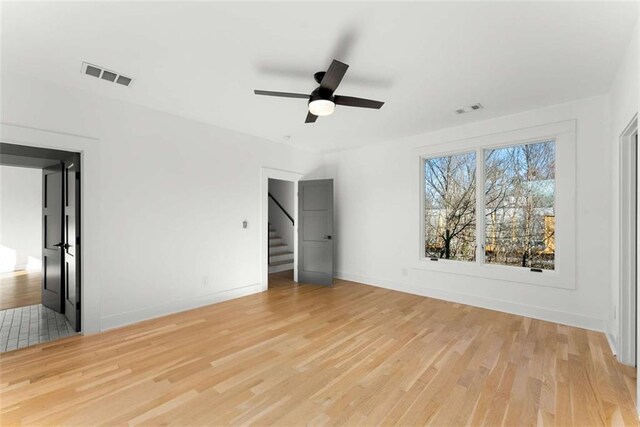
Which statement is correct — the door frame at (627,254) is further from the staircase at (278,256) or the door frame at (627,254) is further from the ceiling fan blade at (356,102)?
the staircase at (278,256)

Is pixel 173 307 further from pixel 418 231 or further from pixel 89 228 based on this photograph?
pixel 418 231

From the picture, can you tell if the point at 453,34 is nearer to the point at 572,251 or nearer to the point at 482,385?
the point at 482,385

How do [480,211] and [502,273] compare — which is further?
[480,211]

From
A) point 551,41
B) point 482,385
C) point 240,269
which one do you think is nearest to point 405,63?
point 551,41

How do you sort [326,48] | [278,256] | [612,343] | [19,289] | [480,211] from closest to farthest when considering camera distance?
[326,48] → [612,343] → [480,211] → [19,289] → [278,256]

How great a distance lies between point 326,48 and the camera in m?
2.38

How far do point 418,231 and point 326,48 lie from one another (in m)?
3.44

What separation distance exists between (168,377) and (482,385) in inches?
101

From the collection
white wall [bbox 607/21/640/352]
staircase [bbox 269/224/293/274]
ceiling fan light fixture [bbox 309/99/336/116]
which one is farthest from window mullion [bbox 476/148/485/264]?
staircase [bbox 269/224/293/274]

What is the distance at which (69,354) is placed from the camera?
278cm

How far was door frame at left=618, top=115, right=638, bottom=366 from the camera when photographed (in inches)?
102

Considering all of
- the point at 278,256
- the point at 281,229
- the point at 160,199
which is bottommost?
the point at 278,256

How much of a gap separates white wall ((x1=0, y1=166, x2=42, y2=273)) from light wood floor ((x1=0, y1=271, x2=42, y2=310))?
1.44ft

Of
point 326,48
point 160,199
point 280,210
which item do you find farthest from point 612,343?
point 280,210
